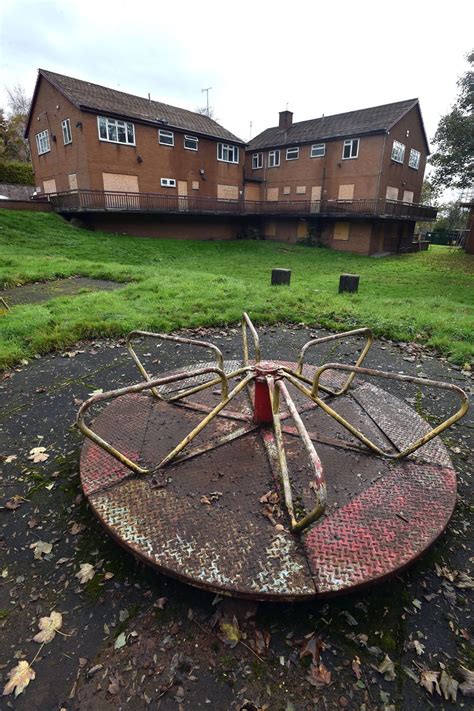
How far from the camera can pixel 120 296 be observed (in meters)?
7.82

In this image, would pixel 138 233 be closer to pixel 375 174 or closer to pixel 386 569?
pixel 375 174

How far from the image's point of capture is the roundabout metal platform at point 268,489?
6.09 feet

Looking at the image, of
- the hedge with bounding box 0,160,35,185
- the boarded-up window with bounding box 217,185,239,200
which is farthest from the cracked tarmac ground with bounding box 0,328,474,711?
the hedge with bounding box 0,160,35,185

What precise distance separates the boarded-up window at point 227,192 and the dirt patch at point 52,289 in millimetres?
20320

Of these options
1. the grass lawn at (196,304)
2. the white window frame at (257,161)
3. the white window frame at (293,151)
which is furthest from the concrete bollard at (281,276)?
the white window frame at (257,161)

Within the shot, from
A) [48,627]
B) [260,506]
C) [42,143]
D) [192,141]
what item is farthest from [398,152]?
[48,627]

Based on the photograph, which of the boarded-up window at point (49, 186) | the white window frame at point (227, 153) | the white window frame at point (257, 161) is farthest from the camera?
the white window frame at point (257, 161)

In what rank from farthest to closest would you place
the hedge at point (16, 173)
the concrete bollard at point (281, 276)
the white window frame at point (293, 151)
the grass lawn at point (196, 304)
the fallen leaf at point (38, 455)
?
the hedge at point (16, 173) < the white window frame at point (293, 151) < the concrete bollard at point (281, 276) < the grass lawn at point (196, 304) < the fallen leaf at point (38, 455)

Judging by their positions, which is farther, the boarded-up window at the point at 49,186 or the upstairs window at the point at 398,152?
the upstairs window at the point at 398,152

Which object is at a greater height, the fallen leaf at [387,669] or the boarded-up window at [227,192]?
the boarded-up window at [227,192]

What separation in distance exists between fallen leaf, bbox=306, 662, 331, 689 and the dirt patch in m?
7.42

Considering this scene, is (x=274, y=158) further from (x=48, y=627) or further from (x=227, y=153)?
(x=48, y=627)

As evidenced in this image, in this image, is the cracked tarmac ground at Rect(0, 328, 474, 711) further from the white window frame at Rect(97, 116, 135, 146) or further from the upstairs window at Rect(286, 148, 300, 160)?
the upstairs window at Rect(286, 148, 300, 160)

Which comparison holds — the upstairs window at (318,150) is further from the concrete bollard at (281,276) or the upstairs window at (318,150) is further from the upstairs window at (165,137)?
the concrete bollard at (281,276)
